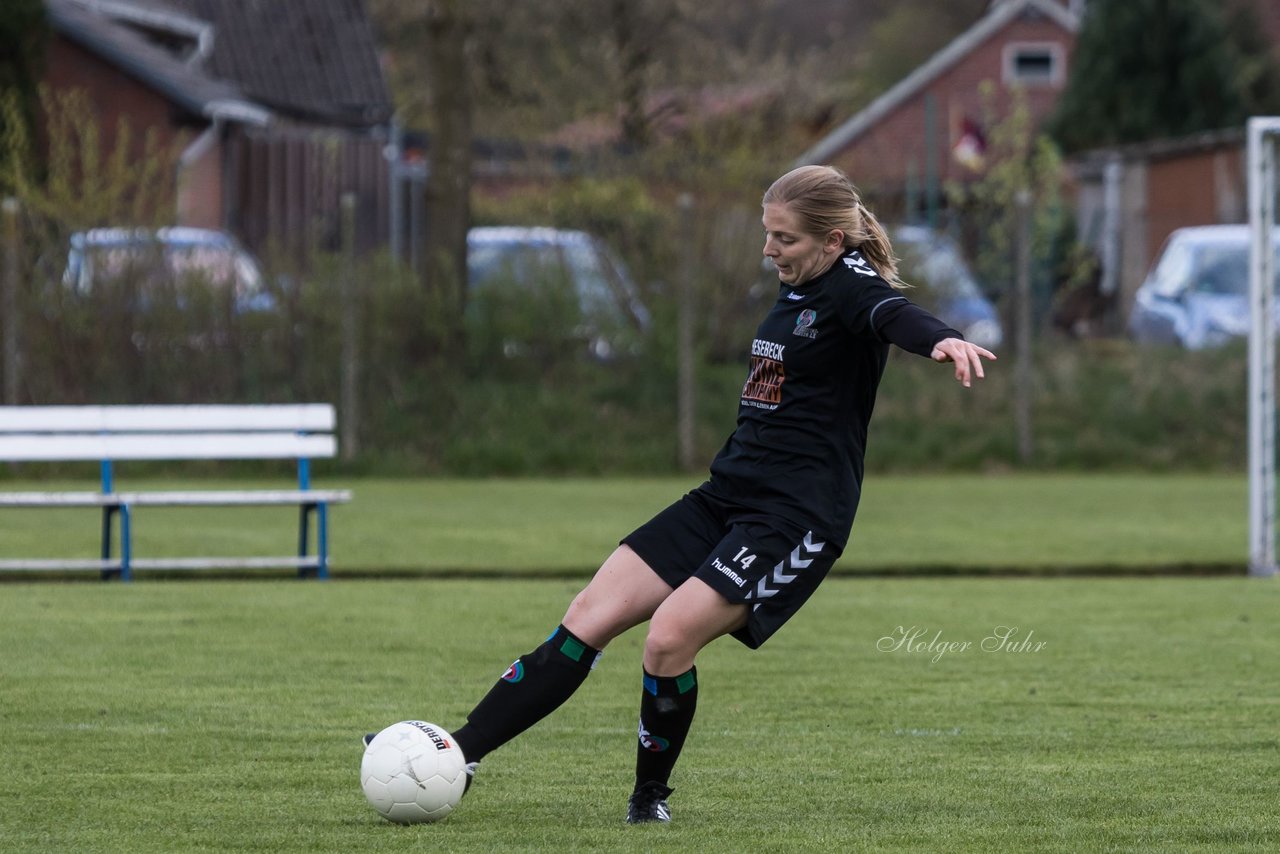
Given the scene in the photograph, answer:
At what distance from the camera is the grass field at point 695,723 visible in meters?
5.11

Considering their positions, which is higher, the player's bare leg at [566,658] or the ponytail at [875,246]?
the ponytail at [875,246]

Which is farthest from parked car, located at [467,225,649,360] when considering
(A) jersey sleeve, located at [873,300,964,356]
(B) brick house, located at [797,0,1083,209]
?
(B) brick house, located at [797,0,1083,209]

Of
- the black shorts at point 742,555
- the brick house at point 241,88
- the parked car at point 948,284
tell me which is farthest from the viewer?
the brick house at point 241,88

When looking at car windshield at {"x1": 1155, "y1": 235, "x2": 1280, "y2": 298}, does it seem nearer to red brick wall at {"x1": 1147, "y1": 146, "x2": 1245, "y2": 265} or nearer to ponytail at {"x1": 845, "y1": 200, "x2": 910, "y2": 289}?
red brick wall at {"x1": 1147, "y1": 146, "x2": 1245, "y2": 265}

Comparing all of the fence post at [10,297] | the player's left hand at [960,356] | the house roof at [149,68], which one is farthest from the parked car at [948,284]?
the player's left hand at [960,356]

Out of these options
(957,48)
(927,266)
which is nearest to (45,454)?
(927,266)

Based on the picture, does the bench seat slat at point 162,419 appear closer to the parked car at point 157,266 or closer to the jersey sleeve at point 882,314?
the parked car at point 157,266

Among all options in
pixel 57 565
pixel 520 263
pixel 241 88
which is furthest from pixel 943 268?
pixel 241 88

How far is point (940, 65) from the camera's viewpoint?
46844 mm

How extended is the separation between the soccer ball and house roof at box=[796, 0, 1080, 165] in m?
40.0

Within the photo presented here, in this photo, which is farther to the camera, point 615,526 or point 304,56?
point 304,56

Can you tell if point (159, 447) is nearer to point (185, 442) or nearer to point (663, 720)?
point (185, 442)

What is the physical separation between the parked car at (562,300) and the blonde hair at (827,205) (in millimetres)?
13135

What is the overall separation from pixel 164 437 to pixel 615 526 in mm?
3360
